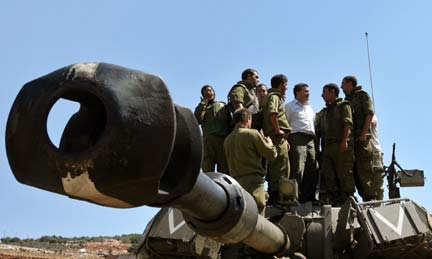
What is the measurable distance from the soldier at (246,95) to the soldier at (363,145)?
1482mm

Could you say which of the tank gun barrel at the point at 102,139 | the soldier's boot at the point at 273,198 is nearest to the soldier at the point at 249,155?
the soldier's boot at the point at 273,198

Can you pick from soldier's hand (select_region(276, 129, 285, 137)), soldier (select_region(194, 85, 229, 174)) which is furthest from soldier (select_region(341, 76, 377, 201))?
soldier (select_region(194, 85, 229, 174))

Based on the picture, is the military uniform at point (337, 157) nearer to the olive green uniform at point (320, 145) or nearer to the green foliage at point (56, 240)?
the olive green uniform at point (320, 145)

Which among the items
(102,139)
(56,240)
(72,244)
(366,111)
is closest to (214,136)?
(366,111)

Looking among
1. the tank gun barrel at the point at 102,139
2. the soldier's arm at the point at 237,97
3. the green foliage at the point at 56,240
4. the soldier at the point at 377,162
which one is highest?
the tank gun barrel at the point at 102,139

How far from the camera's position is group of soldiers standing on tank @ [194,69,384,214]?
9.64 metres

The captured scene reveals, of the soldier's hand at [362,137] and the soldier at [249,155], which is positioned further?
the soldier's hand at [362,137]

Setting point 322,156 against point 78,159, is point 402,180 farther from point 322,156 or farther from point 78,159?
point 78,159

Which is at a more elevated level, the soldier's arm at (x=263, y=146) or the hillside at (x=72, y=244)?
the soldier's arm at (x=263, y=146)

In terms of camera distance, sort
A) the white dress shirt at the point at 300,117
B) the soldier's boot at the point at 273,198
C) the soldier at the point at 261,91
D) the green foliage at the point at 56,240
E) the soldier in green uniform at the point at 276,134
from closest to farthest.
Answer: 1. the soldier's boot at the point at 273,198
2. the soldier in green uniform at the point at 276,134
3. the white dress shirt at the point at 300,117
4. the soldier at the point at 261,91
5. the green foliage at the point at 56,240

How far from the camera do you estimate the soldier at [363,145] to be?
10.0m

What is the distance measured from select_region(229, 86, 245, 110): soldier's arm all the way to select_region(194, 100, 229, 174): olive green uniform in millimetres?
439

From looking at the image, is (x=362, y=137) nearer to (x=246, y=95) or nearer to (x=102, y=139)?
(x=246, y=95)

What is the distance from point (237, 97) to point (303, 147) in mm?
1132
